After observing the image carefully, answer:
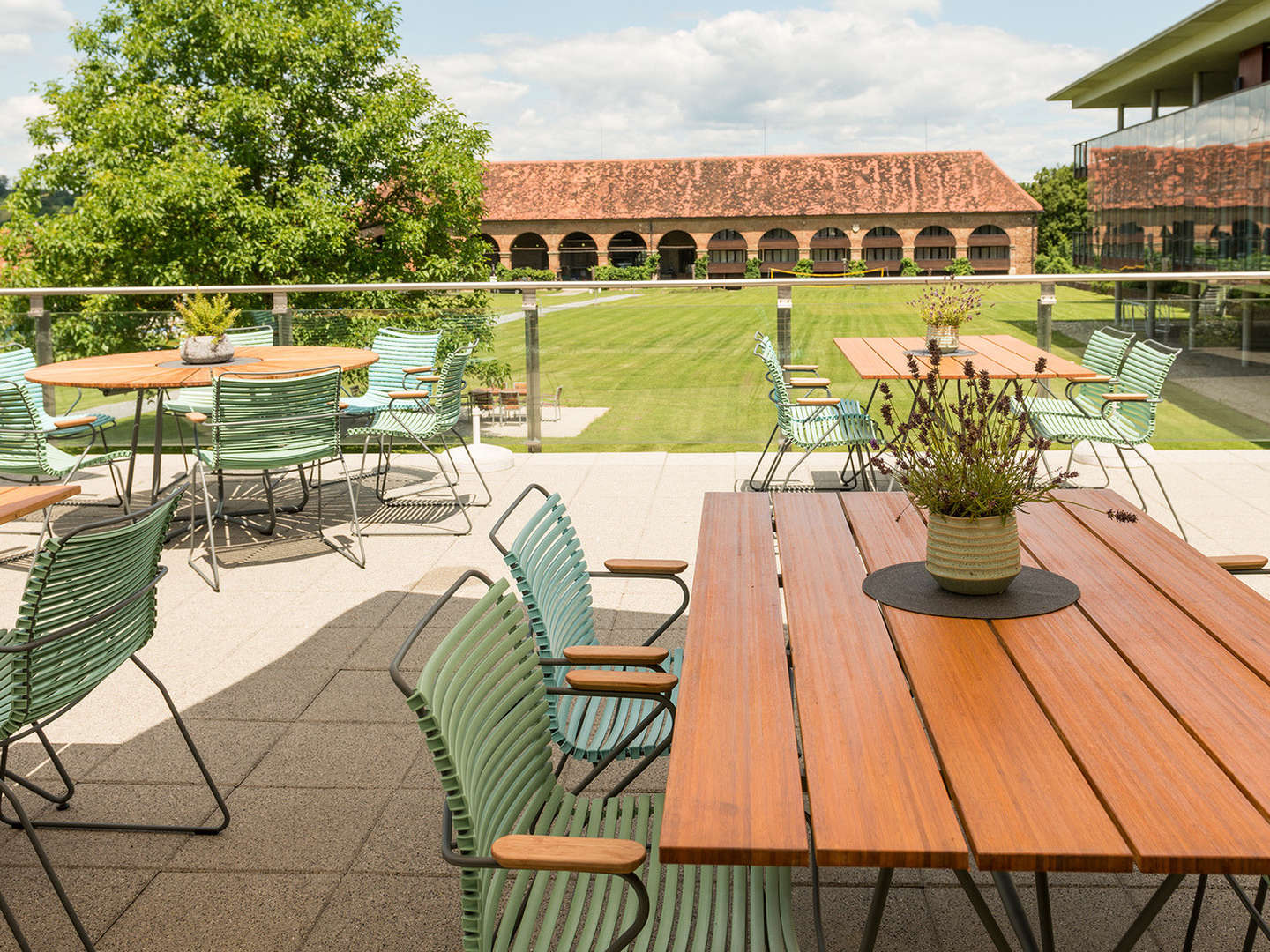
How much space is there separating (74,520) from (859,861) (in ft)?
19.8

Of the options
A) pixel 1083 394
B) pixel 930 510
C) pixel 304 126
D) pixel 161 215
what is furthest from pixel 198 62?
pixel 930 510

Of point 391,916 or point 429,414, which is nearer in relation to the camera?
point 391,916

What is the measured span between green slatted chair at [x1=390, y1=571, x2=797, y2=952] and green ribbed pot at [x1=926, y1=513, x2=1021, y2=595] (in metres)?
0.72

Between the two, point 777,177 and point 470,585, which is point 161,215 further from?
point 777,177

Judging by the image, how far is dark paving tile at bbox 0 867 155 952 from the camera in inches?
96.7

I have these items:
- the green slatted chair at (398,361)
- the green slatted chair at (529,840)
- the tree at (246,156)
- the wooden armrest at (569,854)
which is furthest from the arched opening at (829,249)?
the wooden armrest at (569,854)

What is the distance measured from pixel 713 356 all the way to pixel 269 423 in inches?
152

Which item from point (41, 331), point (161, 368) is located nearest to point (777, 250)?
point (41, 331)

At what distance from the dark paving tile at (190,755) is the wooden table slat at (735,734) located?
5.20 ft

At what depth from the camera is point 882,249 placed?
5781 centimetres

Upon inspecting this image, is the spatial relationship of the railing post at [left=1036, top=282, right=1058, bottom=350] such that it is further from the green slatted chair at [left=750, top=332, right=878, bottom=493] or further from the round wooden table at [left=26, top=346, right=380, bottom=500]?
the round wooden table at [left=26, top=346, right=380, bottom=500]

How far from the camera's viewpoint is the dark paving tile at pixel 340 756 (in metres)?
3.15

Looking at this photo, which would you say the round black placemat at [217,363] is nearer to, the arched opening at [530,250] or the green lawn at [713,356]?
the green lawn at [713,356]

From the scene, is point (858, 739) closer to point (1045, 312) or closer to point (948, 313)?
point (948, 313)
